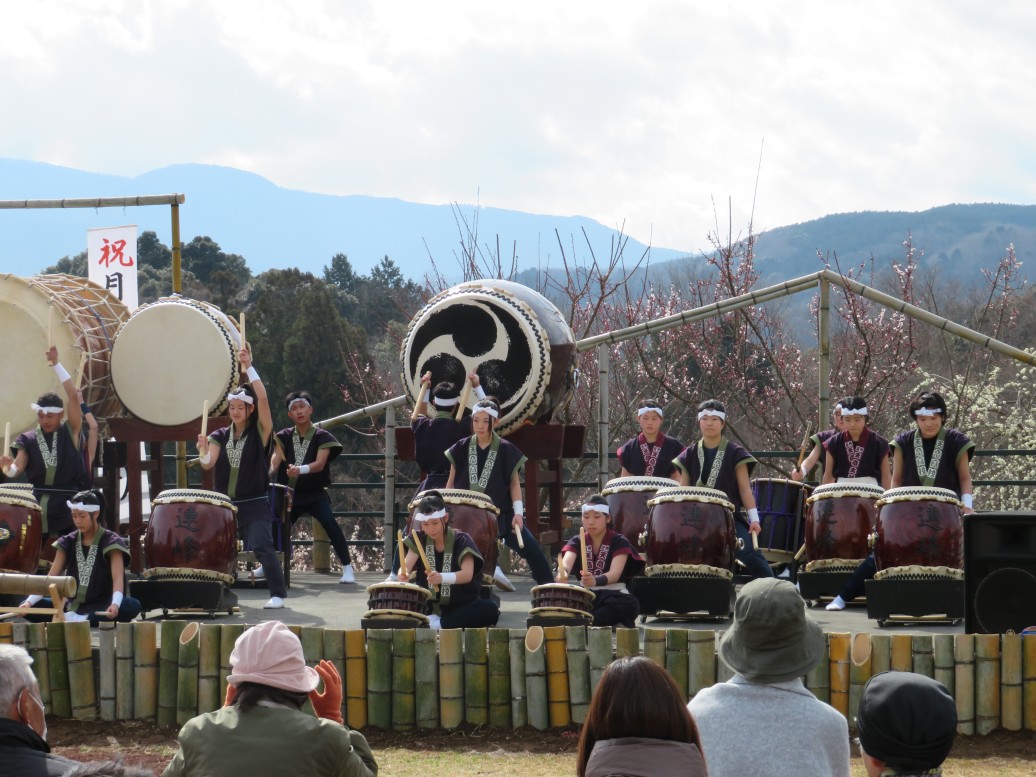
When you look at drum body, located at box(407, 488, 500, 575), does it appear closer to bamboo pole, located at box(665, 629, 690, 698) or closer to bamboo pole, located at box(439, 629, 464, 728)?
bamboo pole, located at box(439, 629, 464, 728)

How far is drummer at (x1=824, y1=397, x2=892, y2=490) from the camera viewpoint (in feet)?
24.1

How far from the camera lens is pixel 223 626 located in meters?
5.75

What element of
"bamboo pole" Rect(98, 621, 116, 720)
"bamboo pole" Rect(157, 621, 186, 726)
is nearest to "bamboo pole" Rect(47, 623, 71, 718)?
"bamboo pole" Rect(98, 621, 116, 720)

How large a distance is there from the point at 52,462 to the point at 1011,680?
16.3ft

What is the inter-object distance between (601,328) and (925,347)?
14.2 feet

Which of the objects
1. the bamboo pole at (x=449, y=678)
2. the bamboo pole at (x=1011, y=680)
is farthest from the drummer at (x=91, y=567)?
the bamboo pole at (x=1011, y=680)

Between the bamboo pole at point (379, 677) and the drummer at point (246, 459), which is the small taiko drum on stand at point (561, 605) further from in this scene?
the drummer at point (246, 459)

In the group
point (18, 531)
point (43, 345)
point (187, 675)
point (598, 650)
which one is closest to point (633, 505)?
point (598, 650)

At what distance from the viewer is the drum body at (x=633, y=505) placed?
7121mm

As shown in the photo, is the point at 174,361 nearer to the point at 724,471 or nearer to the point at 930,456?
the point at 724,471

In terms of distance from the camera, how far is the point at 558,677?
222 inches

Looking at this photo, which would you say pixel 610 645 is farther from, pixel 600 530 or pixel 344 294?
pixel 344 294

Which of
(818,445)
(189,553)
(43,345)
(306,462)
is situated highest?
(43,345)

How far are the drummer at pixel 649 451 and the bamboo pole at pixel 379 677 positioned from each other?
2269mm
